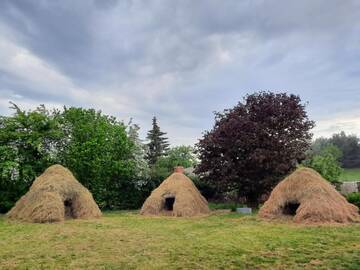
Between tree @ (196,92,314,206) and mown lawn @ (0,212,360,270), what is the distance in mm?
6672

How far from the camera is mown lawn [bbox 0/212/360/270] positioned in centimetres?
810

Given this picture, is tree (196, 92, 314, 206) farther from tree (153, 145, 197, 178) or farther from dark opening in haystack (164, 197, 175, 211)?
tree (153, 145, 197, 178)

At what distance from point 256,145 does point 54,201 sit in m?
12.1

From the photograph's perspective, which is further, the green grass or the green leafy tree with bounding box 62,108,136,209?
the green grass

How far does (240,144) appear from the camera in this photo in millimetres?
21469

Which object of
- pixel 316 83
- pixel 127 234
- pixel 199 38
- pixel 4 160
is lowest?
pixel 127 234

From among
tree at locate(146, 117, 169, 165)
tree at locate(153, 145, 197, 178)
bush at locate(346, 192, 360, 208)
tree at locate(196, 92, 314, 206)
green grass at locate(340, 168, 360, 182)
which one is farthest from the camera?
tree at locate(146, 117, 169, 165)

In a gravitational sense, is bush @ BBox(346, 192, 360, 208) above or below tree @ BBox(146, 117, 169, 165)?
below

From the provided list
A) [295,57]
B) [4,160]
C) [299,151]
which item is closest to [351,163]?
[299,151]

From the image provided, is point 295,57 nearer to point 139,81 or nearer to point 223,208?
point 139,81

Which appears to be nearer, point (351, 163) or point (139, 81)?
point (139, 81)

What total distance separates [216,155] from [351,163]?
180 ft

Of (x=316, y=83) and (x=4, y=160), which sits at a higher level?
(x=316, y=83)

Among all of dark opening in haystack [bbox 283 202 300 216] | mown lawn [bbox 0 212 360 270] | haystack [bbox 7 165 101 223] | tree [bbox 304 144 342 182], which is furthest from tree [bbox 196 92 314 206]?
tree [bbox 304 144 342 182]
